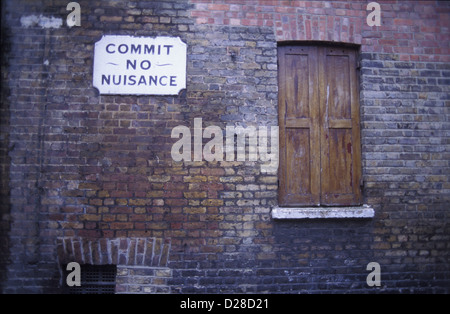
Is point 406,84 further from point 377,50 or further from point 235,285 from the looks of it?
point 235,285

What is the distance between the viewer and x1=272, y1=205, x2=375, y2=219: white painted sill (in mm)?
3369

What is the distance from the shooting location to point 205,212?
11.1 feet

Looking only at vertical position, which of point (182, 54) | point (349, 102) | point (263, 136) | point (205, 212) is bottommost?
point (205, 212)

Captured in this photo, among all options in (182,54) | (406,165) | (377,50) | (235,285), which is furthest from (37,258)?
(377,50)

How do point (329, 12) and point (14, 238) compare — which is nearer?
point (14, 238)

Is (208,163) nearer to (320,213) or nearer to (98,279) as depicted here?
(320,213)

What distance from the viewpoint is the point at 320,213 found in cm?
339

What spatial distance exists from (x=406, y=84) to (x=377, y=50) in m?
0.55

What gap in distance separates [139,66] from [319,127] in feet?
7.44

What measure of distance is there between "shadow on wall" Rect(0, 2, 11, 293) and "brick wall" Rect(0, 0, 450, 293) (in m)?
0.02
